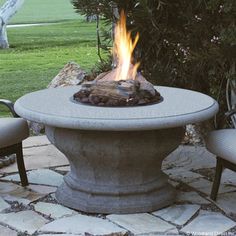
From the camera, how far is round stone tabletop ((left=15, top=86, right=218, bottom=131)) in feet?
10.6

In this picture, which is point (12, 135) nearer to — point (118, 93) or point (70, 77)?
point (118, 93)

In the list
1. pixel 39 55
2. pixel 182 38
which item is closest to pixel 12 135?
pixel 182 38

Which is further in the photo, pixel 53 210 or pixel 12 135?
pixel 12 135

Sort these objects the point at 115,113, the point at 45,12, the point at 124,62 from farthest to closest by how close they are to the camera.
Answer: the point at 45,12, the point at 124,62, the point at 115,113

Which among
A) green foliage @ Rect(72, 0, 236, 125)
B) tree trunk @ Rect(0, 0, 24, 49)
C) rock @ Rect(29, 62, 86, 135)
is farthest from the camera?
tree trunk @ Rect(0, 0, 24, 49)

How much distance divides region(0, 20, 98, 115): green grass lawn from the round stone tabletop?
3123 millimetres

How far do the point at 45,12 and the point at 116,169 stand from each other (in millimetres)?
24932

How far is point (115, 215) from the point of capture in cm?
354

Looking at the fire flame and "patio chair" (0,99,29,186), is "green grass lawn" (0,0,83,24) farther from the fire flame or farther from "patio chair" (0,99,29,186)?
"patio chair" (0,99,29,186)

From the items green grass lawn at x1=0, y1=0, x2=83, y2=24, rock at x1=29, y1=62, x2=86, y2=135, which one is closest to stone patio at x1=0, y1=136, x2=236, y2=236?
rock at x1=29, y1=62, x2=86, y2=135

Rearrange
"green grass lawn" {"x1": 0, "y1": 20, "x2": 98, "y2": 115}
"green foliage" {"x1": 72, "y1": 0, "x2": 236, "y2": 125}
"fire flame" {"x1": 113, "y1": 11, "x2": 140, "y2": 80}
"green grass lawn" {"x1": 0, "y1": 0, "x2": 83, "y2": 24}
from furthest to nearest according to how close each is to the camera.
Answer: "green grass lawn" {"x1": 0, "y1": 0, "x2": 83, "y2": 24} < "green grass lawn" {"x1": 0, "y1": 20, "x2": 98, "y2": 115} < "green foliage" {"x1": 72, "y1": 0, "x2": 236, "y2": 125} < "fire flame" {"x1": 113, "y1": 11, "x2": 140, "y2": 80}

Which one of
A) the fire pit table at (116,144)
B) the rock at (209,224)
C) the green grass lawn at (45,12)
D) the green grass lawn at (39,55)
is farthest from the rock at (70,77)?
the green grass lawn at (45,12)

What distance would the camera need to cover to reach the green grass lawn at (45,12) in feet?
78.1

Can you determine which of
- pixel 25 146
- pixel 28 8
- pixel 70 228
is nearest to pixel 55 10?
pixel 28 8
